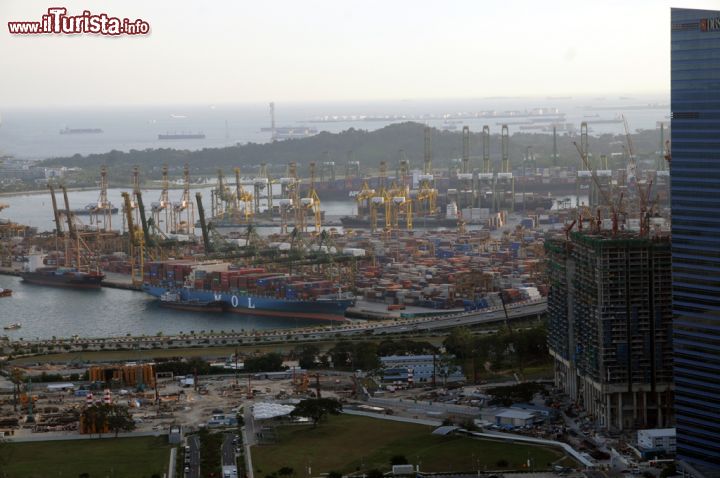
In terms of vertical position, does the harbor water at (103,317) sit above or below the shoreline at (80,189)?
below

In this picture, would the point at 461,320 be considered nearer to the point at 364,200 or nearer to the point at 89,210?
the point at 89,210

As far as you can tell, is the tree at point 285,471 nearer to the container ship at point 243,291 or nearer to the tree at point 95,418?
the tree at point 95,418

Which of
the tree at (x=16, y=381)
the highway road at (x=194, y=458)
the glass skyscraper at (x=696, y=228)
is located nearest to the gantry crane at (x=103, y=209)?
the tree at (x=16, y=381)

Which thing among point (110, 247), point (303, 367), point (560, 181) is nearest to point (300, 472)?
point (303, 367)

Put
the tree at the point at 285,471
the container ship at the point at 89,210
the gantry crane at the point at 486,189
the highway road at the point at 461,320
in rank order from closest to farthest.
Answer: the tree at the point at 285,471, the highway road at the point at 461,320, the container ship at the point at 89,210, the gantry crane at the point at 486,189

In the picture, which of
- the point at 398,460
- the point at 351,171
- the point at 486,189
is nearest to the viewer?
the point at 398,460

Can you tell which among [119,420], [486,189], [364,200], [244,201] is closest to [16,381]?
[119,420]

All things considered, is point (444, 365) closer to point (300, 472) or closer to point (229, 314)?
point (300, 472)
